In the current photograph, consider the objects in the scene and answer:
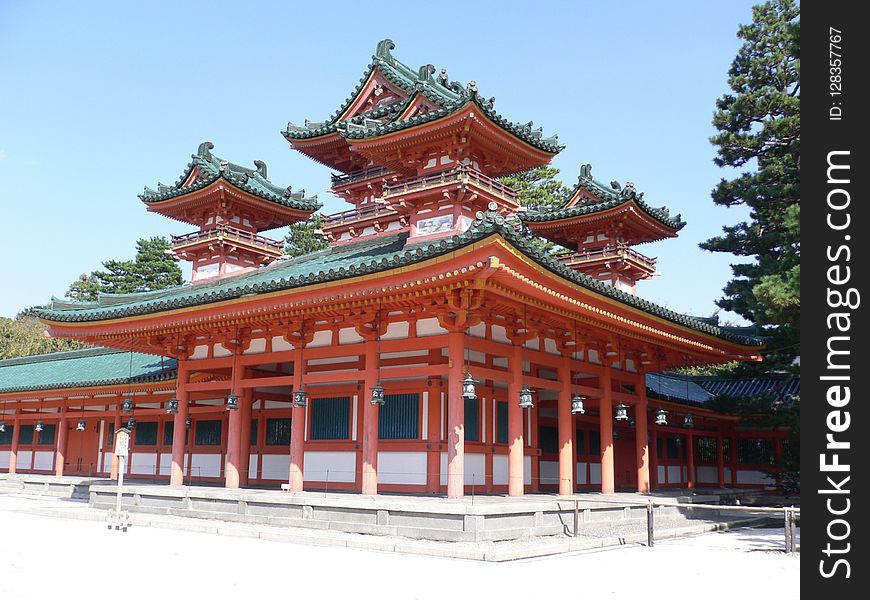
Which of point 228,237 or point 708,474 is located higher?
point 228,237

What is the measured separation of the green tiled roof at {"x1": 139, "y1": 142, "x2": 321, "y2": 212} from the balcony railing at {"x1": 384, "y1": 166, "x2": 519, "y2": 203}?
7388mm

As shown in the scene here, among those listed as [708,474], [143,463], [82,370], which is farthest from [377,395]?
[82,370]

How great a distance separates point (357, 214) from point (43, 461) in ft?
67.8

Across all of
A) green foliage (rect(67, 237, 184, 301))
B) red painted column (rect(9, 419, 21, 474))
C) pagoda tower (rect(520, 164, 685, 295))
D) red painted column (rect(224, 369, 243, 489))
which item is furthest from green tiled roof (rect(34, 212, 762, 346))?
green foliage (rect(67, 237, 184, 301))

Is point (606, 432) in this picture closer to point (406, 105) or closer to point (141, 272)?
point (406, 105)

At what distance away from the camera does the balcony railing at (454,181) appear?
20.2 m

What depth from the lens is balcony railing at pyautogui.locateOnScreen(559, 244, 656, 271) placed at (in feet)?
87.5

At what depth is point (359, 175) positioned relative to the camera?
29.0 m

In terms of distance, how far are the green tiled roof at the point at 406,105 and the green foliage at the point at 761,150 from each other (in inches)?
424

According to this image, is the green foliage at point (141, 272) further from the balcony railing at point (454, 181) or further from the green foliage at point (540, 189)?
the balcony railing at point (454, 181)

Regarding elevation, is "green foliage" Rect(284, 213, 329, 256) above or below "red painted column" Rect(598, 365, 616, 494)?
above

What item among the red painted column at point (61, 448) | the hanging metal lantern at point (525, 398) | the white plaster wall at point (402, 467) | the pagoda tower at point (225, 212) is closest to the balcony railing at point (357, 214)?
the pagoda tower at point (225, 212)

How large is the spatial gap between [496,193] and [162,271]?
53393mm

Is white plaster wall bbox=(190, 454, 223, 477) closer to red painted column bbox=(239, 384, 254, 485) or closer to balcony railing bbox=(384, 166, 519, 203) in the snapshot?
red painted column bbox=(239, 384, 254, 485)
